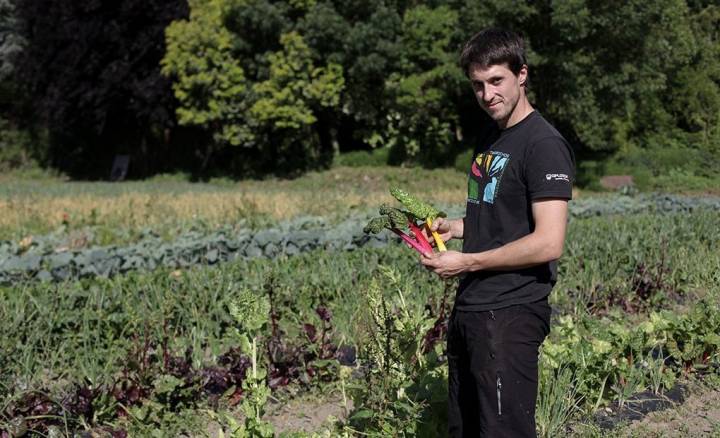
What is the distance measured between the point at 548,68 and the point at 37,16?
16.1 meters

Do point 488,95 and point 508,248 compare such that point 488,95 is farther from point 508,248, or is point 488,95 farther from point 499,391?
point 499,391

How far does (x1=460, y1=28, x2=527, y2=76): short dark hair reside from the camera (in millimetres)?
2354

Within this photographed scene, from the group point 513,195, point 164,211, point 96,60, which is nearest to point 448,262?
point 513,195

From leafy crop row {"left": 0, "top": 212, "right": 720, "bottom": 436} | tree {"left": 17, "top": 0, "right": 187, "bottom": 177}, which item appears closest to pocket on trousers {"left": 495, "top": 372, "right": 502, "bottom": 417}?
leafy crop row {"left": 0, "top": 212, "right": 720, "bottom": 436}

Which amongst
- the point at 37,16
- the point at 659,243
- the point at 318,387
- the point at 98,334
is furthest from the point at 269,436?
the point at 37,16

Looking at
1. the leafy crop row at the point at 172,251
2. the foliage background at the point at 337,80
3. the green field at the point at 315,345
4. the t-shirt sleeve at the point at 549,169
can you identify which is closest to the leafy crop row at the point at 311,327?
the green field at the point at 315,345

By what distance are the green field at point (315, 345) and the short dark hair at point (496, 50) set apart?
0.97 meters

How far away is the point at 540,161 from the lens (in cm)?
229

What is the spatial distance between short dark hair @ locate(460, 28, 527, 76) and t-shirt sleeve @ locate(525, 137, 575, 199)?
0.27 metres

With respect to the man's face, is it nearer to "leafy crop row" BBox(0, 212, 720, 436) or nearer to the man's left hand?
the man's left hand

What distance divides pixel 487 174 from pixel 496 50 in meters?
0.41

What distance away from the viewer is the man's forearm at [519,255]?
228cm

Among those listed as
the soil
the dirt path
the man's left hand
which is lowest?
the soil

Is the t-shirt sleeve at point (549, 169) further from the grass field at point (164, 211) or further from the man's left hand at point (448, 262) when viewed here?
the grass field at point (164, 211)
